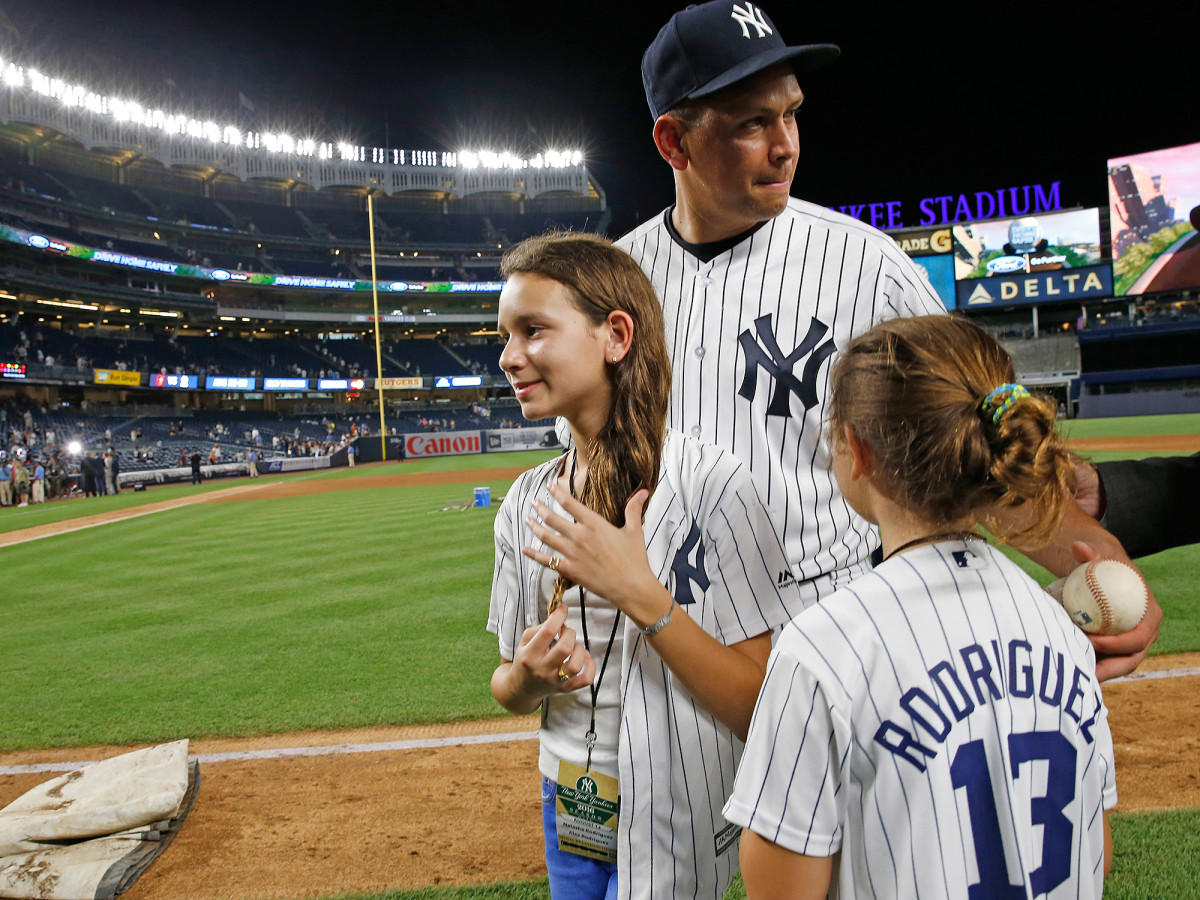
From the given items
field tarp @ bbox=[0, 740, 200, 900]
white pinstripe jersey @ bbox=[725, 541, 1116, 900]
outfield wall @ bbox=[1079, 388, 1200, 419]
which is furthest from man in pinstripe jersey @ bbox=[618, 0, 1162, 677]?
outfield wall @ bbox=[1079, 388, 1200, 419]

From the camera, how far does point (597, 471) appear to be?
1.54 m

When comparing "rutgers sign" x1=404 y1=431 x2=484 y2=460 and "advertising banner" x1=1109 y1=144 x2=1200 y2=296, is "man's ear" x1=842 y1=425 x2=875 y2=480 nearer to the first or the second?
"rutgers sign" x1=404 y1=431 x2=484 y2=460

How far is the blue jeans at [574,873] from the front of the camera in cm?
150

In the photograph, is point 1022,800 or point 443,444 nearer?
point 1022,800

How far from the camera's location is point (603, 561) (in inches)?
48.5

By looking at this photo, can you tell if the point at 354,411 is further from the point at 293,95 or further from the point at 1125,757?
the point at 1125,757

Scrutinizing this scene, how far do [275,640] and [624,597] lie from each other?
20.4 ft

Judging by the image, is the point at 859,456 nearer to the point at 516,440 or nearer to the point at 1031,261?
the point at 516,440

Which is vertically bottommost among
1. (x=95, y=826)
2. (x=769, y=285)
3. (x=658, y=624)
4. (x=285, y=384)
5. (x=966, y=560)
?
(x=95, y=826)

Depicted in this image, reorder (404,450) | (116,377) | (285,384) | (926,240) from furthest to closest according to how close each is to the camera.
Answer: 1. (926,240)
2. (285,384)
3. (116,377)
4. (404,450)

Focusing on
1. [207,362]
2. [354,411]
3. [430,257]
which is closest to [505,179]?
[430,257]

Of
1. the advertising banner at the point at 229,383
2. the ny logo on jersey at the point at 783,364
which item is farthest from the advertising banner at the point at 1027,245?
the ny logo on jersey at the point at 783,364

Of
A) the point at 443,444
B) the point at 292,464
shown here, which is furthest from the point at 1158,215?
the point at 292,464

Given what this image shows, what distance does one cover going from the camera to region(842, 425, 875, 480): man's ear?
3.92 ft
